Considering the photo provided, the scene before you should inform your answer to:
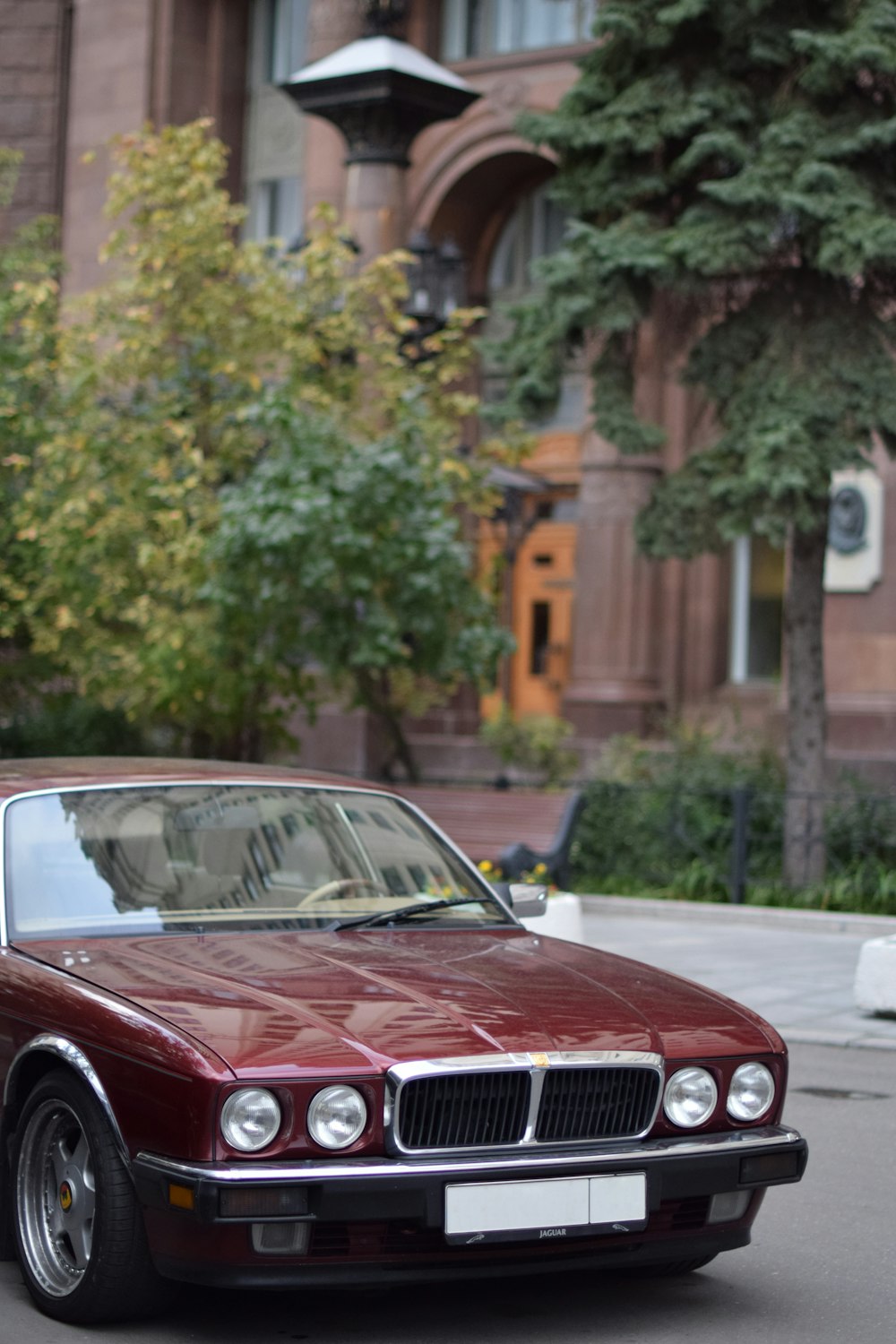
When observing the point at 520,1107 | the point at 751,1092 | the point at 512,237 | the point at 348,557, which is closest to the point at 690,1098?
the point at 751,1092

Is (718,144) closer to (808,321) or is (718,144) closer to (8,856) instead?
(808,321)

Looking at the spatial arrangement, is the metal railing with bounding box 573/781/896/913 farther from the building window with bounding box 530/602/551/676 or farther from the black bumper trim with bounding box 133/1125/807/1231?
the black bumper trim with bounding box 133/1125/807/1231

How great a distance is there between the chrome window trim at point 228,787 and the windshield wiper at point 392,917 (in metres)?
0.13

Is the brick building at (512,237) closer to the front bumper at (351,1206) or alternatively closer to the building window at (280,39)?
the building window at (280,39)

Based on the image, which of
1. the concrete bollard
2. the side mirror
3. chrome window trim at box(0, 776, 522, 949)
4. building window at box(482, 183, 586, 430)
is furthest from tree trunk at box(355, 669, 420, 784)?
the side mirror

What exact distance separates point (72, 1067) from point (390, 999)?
813mm

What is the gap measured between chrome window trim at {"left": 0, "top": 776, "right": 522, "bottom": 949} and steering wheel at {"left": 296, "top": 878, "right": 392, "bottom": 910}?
0.93 feet

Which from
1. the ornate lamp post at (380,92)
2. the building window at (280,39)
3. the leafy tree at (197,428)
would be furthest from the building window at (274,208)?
the leafy tree at (197,428)

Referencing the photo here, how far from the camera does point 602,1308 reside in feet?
16.6

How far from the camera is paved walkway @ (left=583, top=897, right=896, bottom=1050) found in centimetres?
1057

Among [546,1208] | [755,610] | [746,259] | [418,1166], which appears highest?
[746,259]

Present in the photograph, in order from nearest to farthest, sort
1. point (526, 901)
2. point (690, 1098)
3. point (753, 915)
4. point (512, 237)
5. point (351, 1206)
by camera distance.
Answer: point (351, 1206), point (690, 1098), point (526, 901), point (753, 915), point (512, 237)

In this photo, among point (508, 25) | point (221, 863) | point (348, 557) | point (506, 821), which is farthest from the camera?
point (508, 25)

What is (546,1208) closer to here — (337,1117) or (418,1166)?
(418,1166)
